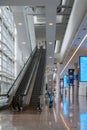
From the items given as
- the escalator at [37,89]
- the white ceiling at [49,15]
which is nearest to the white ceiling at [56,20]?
the white ceiling at [49,15]

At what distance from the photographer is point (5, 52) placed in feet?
62.2

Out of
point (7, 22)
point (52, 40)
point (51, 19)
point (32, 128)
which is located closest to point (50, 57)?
point (52, 40)

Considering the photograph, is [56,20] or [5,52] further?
[56,20]

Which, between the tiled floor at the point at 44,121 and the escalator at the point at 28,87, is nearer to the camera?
the tiled floor at the point at 44,121

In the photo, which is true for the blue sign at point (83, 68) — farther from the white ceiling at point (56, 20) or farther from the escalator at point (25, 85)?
the escalator at point (25, 85)

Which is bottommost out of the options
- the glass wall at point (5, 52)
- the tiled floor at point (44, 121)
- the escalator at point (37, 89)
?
the tiled floor at point (44, 121)

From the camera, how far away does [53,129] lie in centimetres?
757

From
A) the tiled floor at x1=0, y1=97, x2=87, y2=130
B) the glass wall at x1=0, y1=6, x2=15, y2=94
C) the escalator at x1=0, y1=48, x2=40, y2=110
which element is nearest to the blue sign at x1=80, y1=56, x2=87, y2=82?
the tiled floor at x1=0, y1=97, x2=87, y2=130

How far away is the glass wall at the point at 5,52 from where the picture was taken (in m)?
17.8

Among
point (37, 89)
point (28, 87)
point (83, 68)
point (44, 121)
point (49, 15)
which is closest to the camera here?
point (44, 121)

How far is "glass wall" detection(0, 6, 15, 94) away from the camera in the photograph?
1784 cm

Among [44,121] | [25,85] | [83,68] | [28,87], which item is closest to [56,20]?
[25,85]

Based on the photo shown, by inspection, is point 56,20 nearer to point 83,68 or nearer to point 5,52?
point 5,52

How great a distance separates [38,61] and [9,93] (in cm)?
770
